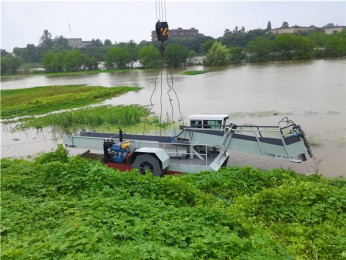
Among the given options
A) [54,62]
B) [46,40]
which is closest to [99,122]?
[54,62]

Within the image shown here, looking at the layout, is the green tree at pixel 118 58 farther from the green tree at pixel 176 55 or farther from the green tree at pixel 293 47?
the green tree at pixel 293 47

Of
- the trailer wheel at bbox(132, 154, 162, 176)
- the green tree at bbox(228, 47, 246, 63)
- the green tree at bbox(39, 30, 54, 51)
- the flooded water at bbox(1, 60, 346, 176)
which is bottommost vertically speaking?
the flooded water at bbox(1, 60, 346, 176)

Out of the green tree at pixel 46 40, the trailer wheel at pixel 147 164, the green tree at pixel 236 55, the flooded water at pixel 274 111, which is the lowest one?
the flooded water at pixel 274 111

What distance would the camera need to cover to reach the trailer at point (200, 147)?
28.7 ft

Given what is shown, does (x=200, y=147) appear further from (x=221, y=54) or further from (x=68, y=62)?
(x=68, y=62)

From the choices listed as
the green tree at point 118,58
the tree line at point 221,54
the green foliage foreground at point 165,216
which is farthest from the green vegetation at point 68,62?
the green foliage foreground at point 165,216

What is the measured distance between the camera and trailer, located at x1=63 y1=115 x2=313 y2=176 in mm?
8742

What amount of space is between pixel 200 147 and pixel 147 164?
189cm

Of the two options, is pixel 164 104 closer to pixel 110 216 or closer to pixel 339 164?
pixel 339 164

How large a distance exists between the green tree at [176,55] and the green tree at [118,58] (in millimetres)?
17085

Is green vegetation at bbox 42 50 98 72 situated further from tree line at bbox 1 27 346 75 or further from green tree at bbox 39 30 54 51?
Answer: green tree at bbox 39 30 54 51

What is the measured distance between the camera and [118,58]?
269ft

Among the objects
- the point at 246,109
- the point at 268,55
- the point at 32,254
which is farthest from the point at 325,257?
the point at 268,55

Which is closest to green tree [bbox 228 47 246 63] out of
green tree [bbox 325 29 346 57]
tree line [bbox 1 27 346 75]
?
tree line [bbox 1 27 346 75]
